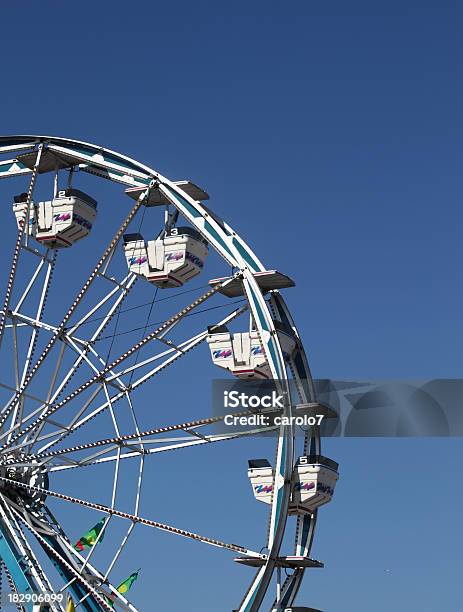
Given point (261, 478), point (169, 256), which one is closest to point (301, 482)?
point (261, 478)

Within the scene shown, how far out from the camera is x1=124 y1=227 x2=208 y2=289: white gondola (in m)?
41.2

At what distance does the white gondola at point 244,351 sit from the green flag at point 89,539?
4.86 m

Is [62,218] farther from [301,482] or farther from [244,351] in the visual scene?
[301,482]

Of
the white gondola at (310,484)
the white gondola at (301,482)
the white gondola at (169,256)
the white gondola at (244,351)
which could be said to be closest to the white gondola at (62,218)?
the white gondola at (169,256)

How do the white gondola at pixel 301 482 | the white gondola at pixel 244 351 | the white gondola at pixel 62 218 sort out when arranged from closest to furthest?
the white gondola at pixel 301 482 < the white gondola at pixel 244 351 < the white gondola at pixel 62 218

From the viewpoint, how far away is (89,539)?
1667 inches

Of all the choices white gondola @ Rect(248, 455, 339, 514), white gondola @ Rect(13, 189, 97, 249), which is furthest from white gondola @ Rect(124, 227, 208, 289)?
white gondola @ Rect(248, 455, 339, 514)

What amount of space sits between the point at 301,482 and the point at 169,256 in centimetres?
633

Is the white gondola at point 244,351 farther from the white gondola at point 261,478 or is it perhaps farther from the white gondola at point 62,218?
the white gondola at point 62,218

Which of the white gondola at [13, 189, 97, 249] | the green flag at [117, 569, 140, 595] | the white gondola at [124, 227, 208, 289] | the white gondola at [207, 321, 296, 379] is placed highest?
the white gondola at [13, 189, 97, 249]

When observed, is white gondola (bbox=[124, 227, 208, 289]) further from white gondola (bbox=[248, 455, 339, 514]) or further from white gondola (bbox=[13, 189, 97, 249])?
white gondola (bbox=[248, 455, 339, 514])

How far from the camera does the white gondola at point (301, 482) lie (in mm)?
39312

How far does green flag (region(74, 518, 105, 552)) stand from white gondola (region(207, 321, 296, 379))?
4.86 meters

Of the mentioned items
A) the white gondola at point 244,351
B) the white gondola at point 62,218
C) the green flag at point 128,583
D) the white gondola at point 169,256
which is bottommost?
the green flag at point 128,583
